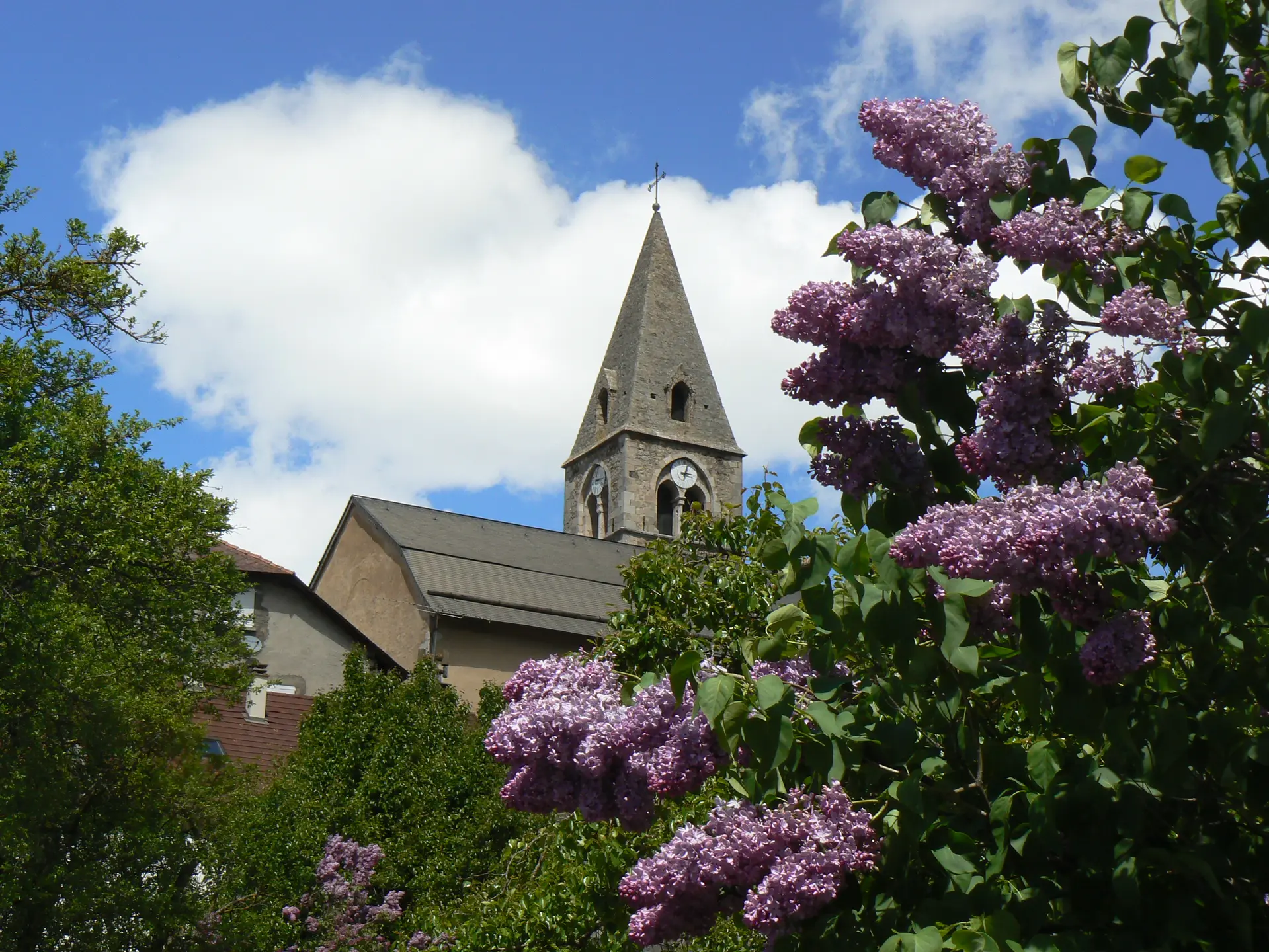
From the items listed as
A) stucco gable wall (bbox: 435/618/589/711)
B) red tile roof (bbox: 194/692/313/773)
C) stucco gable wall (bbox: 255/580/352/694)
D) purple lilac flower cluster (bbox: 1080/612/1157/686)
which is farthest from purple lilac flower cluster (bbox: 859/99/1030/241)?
stucco gable wall (bbox: 435/618/589/711)

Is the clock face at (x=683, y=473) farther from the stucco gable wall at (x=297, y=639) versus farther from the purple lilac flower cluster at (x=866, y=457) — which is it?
the purple lilac flower cluster at (x=866, y=457)

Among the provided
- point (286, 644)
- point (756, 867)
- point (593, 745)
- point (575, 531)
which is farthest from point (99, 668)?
point (575, 531)

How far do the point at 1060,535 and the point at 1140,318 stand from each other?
2.76 feet

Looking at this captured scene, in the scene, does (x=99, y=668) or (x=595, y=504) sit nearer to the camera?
(x=99, y=668)

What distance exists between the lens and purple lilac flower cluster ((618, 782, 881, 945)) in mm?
3410

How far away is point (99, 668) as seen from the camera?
13.2 meters

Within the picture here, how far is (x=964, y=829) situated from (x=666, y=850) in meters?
0.78

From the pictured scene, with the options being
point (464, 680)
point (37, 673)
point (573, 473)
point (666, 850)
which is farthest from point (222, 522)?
point (573, 473)

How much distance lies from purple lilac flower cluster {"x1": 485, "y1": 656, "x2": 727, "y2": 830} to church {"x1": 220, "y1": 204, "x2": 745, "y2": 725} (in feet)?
41.3

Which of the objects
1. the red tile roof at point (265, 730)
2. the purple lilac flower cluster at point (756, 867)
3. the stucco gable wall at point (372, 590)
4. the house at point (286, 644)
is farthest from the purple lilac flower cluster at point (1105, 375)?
the stucco gable wall at point (372, 590)

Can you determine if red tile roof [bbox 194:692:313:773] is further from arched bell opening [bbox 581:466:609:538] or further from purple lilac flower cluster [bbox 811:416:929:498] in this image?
arched bell opening [bbox 581:466:609:538]

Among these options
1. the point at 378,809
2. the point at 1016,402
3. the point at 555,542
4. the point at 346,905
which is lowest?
the point at 346,905

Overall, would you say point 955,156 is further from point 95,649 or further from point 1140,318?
point 95,649

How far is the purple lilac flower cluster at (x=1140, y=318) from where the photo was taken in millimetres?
3424
